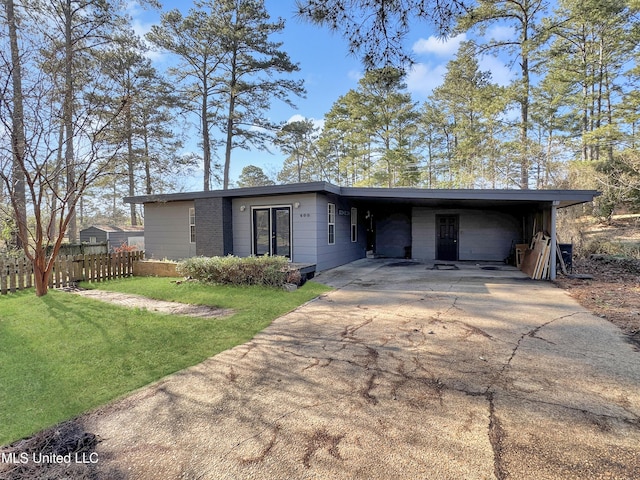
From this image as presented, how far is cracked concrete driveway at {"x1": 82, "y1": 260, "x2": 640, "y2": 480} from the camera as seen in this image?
1792mm

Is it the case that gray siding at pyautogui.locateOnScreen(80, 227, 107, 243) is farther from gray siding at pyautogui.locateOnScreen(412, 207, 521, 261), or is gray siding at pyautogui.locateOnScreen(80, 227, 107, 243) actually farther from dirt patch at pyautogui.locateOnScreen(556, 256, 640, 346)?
dirt patch at pyautogui.locateOnScreen(556, 256, 640, 346)

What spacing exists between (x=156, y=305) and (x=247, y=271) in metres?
1.93

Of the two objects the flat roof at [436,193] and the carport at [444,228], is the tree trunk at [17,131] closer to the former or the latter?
the flat roof at [436,193]

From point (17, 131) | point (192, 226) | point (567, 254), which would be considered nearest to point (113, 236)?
point (192, 226)

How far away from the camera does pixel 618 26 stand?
15.0m

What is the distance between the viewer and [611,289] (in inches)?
264

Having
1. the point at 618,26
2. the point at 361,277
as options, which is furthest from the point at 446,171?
the point at 361,277

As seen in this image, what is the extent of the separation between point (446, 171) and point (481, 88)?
7.49m

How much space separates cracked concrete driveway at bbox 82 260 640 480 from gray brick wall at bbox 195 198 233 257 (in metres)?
6.17

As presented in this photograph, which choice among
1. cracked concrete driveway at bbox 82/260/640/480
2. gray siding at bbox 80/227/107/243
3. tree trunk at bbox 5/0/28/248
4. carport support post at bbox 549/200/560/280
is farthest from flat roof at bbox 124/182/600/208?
gray siding at bbox 80/227/107/243

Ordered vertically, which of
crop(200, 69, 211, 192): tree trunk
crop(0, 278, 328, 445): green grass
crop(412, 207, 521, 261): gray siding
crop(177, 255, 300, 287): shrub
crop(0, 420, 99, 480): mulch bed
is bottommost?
crop(0, 420, 99, 480): mulch bed

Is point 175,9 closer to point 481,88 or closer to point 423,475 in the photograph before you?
point 481,88

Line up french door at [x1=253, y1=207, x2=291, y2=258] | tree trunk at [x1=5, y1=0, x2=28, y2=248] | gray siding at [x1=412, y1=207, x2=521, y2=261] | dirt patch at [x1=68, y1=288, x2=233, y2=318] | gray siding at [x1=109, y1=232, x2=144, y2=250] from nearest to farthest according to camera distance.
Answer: dirt patch at [x1=68, y1=288, x2=233, y2=318]
tree trunk at [x1=5, y1=0, x2=28, y2=248]
french door at [x1=253, y1=207, x2=291, y2=258]
gray siding at [x1=412, y1=207, x2=521, y2=261]
gray siding at [x1=109, y1=232, x2=144, y2=250]

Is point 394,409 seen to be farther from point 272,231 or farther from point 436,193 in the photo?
point 272,231
